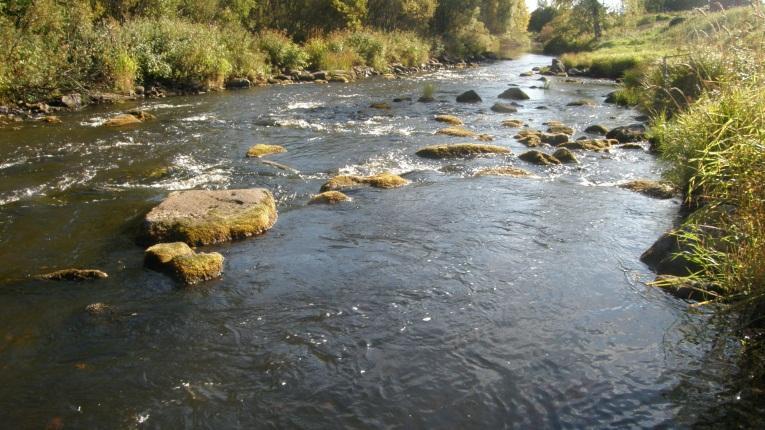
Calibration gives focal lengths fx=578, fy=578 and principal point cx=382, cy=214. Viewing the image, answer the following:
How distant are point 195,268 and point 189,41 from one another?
67.1 ft

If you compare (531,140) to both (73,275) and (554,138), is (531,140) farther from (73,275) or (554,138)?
(73,275)

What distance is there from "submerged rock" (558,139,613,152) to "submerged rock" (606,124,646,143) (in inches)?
43.5

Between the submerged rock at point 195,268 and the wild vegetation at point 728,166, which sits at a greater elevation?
the wild vegetation at point 728,166

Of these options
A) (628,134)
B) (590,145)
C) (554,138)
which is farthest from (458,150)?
(628,134)

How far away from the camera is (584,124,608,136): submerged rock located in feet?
58.4

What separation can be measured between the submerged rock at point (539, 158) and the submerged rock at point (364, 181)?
145 inches

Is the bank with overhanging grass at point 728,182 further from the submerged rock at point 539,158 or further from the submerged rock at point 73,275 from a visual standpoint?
the submerged rock at point 73,275

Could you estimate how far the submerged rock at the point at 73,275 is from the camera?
708 centimetres

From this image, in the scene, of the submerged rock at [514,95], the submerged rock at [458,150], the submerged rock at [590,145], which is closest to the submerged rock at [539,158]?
the submerged rock at [458,150]

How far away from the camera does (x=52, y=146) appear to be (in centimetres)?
1396

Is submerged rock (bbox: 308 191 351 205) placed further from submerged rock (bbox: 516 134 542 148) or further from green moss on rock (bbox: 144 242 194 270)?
submerged rock (bbox: 516 134 542 148)

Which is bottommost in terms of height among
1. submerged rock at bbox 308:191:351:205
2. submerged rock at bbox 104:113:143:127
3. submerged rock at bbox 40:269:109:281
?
submerged rock at bbox 40:269:109:281

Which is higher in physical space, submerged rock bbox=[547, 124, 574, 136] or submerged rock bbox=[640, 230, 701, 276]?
submerged rock bbox=[547, 124, 574, 136]

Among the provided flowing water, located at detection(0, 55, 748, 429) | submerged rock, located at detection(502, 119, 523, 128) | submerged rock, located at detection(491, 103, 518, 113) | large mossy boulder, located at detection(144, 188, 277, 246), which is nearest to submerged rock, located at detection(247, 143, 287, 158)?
flowing water, located at detection(0, 55, 748, 429)
